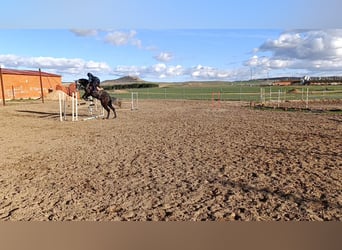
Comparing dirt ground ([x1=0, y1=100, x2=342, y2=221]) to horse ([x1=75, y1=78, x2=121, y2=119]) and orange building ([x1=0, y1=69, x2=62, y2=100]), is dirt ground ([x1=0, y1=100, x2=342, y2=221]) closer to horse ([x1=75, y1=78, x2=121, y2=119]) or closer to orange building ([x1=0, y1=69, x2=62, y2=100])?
horse ([x1=75, y1=78, x2=121, y2=119])

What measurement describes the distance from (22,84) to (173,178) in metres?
23.1

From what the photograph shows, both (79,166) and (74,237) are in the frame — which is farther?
(79,166)

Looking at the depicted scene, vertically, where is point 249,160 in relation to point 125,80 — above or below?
below

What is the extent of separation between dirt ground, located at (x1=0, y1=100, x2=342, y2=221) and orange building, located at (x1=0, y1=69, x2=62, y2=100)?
17.4 m

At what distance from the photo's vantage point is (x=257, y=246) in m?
0.55

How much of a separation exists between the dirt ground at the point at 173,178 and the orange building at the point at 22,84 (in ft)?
57.2

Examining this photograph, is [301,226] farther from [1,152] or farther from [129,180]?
[1,152]

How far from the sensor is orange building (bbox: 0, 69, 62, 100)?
2169 cm

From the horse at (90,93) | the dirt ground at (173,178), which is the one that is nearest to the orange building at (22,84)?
the horse at (90,93)

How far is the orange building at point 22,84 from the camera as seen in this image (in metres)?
21.7

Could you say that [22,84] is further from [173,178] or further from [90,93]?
[173,178]

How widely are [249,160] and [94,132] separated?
461 cm

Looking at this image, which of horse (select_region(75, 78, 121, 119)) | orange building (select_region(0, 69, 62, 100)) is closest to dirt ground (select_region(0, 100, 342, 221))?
horse (select_region(75, 78, 121, 119))

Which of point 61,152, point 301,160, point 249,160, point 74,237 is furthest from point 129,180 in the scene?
point 74,237
